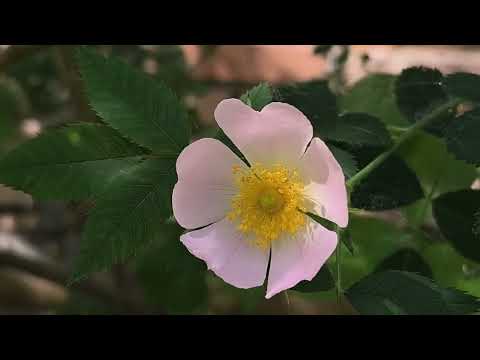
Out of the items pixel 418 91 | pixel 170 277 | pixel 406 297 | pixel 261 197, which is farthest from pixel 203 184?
pixel 170 277

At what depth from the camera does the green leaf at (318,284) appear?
483 millimetres

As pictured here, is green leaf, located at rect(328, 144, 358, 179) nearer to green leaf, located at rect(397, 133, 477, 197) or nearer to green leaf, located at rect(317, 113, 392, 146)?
green leaf, located at rect(317, 113, 392, 146)

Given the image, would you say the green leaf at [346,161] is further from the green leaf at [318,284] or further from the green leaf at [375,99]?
the green leaf at [375,99]

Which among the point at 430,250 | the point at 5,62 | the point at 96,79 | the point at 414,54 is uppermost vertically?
the point at 96,79

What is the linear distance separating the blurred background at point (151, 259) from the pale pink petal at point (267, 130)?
0.05 meters

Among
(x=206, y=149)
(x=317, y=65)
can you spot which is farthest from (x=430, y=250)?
(x=317, y=65)

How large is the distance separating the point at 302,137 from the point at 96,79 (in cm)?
15

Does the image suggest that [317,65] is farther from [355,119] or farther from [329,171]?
[329,171]

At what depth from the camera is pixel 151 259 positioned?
2.91 ft

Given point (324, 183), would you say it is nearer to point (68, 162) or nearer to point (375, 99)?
point (68, 162)

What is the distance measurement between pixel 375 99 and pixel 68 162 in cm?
42

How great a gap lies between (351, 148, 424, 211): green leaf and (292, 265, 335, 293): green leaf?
7 centimetres

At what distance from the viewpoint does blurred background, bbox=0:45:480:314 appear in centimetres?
69

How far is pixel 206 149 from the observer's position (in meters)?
0.48
